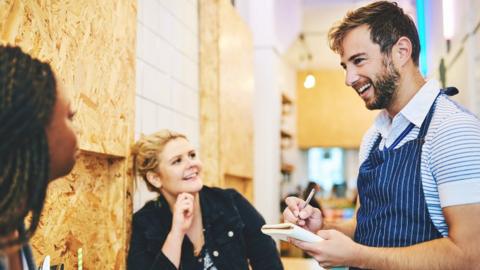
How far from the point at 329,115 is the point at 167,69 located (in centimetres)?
642

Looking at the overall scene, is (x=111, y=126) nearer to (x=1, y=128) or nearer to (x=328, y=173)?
(x=1, y=128)

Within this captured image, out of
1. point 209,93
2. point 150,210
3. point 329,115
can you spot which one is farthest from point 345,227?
point 329,115

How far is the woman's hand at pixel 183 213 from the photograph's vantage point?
2.33 metres

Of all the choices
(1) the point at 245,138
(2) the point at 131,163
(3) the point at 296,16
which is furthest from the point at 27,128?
(3) the point at 296,16

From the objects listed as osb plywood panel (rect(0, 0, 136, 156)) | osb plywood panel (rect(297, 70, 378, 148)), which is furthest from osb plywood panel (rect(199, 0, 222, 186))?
osb plywood panel (rect(297, 70, 378, 148))

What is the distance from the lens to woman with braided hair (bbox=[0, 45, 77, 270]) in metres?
0.83

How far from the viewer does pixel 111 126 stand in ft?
7.38

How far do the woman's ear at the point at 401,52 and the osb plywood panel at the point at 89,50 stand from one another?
119cm

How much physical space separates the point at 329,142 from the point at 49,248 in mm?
7663

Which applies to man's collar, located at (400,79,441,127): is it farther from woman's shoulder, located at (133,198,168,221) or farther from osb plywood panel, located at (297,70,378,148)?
osb plywood panel, located at (297,70,378,148)

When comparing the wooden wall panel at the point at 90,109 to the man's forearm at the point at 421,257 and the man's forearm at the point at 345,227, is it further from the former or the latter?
the man's forearm at the point at 421,257

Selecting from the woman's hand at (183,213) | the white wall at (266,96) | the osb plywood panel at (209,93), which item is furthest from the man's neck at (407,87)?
the white wall at (266,96)

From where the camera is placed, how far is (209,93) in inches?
143

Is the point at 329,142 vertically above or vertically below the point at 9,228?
above
